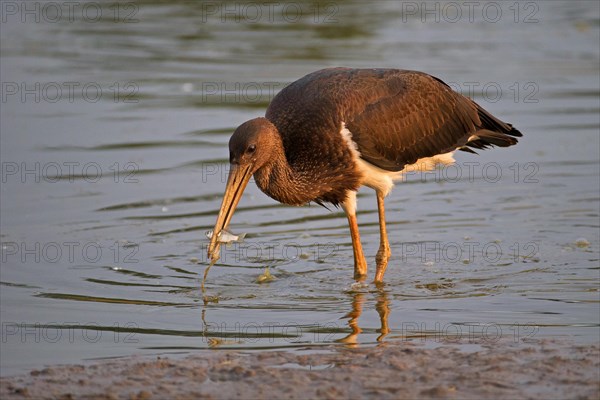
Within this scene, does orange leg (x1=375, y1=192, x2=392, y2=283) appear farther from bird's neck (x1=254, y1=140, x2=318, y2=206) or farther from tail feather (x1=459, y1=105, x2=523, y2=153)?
tail feather (x1=459, y1=105, x2=523, y2=153)

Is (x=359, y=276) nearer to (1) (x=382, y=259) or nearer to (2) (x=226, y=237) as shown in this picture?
(1) (x=382, y=259)

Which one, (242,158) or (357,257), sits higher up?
(242,158)

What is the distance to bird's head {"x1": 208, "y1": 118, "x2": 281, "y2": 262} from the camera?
26.6 feet

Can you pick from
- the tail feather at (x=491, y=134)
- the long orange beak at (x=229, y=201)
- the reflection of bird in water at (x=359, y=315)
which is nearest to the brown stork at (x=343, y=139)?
the long orange beak at (x=229, y=201)

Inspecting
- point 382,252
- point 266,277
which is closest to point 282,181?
point 266,277

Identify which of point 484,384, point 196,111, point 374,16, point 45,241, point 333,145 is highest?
point 374,16

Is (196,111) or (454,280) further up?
(196,111)

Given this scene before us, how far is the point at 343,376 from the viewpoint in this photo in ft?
20.2

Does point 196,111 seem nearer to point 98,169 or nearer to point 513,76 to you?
point 98,169

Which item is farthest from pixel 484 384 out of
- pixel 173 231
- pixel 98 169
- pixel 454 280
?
pixel 98 169

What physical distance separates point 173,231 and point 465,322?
338cm

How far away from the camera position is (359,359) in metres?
6.53

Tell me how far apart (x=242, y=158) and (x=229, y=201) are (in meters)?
0.32

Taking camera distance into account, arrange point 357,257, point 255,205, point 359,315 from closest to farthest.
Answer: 1. point 359,315
2. point 357,257
3. point 255,205
